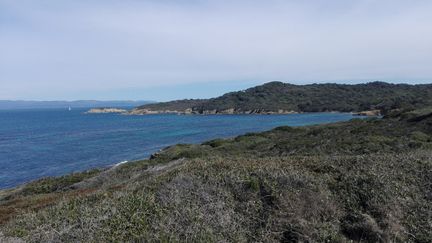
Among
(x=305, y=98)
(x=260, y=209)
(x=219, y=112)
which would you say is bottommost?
(x=219, y=112)

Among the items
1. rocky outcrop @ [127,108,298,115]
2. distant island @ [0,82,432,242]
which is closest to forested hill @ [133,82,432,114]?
rocky outcrop @ [127,108,298,115]

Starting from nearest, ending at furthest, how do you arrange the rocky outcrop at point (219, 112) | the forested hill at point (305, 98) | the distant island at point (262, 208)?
the distant island at point (262, 208), the forested hill at point (305, 98), the rocky outcrop at point (219, 112)

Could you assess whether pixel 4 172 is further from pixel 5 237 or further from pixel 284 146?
pixel 5 237

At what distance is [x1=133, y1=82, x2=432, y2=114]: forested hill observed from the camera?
137 m

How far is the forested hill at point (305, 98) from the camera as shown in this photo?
13668cm

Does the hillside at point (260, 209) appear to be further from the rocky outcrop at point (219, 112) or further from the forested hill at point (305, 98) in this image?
the rocky outcrop at point (219, 112)

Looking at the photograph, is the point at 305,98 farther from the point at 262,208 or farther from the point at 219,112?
the point at 262,208

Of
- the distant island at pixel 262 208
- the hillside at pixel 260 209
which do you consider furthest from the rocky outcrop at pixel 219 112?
the hillside at pixel 260 209

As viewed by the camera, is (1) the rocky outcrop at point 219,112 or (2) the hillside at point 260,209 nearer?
(2) the hillside at point 260,209

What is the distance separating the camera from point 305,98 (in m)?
160

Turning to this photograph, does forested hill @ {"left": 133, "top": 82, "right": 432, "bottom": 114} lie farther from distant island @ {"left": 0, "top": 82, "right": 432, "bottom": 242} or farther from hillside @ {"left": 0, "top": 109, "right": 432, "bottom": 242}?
hillside @ {"left": 0, "top": 109, "right": 432, "bottom": 242}

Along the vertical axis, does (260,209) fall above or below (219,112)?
above

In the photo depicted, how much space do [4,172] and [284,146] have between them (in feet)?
111

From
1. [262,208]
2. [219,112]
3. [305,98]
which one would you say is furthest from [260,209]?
[305,98]
